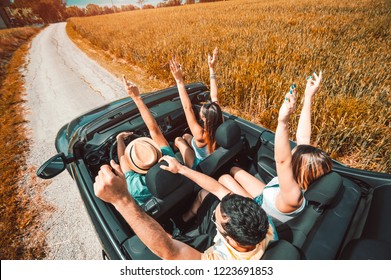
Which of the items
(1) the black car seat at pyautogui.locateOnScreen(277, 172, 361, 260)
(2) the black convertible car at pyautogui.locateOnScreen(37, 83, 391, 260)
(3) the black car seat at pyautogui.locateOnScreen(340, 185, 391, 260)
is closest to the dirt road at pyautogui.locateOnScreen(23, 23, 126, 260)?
(2) the black convertible car at pyautogui.locateOnScreen(37, 83, 391, 260)

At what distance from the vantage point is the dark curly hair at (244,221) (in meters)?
1.06

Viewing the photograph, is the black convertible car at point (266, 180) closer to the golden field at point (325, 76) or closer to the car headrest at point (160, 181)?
the car headrest at point (160, 181)

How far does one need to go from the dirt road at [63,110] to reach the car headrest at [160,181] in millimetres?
1583

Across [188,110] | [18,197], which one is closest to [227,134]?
[188,110]

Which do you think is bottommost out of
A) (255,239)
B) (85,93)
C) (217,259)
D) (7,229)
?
(7,229)

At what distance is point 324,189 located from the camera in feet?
4.64

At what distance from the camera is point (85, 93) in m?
6.32

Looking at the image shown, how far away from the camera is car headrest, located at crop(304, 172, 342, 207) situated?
4.50 feet

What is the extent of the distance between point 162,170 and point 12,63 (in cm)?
1368

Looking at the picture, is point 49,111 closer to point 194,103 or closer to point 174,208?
point 194,103


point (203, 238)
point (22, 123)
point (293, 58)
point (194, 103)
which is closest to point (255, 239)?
point (203, 238)

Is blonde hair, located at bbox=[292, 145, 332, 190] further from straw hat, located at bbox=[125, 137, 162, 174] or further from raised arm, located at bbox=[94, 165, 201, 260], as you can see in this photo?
straw hat, located at bbox=[125, 137, 162, 174]

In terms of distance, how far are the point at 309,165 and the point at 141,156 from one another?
4.50 feet

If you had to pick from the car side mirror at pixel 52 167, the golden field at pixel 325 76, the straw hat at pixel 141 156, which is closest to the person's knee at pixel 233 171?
the straw hat at pixel 141 156
